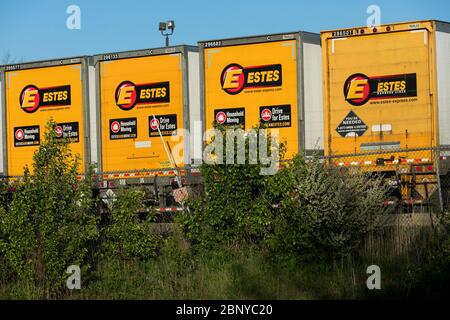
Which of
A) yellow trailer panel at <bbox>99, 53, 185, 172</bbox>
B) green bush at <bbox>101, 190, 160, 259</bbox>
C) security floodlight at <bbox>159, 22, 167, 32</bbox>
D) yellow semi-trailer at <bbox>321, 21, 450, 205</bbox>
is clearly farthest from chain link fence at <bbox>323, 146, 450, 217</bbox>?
security floodlight at <bbox>159, 22, 167, 32</bbox>

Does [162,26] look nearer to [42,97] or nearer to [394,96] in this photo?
[42,97]

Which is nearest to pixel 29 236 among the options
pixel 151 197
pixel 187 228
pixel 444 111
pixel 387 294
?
pixel 187 228

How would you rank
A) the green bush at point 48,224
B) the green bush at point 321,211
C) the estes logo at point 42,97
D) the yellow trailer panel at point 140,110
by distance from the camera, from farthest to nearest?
the estes logo at point 42,97 → the yellow trailer panel at point 140,110 → the green bush at point 321,211 → the green bush at point 48,224

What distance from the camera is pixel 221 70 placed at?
17547 millimetres

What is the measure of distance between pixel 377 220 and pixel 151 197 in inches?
297

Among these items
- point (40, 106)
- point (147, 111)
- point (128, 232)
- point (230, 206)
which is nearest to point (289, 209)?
point (230, 206)

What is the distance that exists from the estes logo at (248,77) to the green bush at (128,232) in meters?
5.22

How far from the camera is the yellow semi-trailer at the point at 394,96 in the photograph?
1570 centimetres

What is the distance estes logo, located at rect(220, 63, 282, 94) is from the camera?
17.1 m

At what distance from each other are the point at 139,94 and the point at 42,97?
2947 mm

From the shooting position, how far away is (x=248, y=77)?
17250 mm

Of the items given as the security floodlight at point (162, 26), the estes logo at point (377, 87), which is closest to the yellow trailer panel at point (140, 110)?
the estes logo at point (377, 87)

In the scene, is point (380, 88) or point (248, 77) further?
point (248, 77)

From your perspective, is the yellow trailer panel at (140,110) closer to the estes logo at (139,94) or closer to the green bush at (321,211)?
the estes logo at (139,94)
